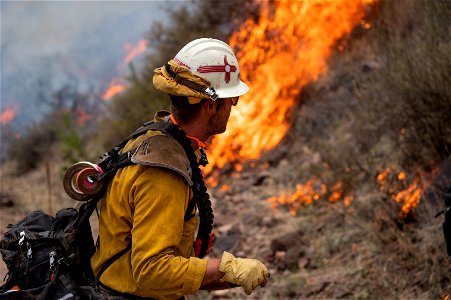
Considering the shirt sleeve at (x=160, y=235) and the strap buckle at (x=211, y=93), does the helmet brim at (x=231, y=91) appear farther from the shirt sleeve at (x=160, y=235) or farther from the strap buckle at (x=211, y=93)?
the shirt sleeve at (x=160, y=235)

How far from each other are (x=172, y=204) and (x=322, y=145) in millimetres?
6022

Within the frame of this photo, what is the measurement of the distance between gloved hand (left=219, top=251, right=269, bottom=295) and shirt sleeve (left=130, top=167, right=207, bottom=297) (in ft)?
0.37

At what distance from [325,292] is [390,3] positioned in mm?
6353

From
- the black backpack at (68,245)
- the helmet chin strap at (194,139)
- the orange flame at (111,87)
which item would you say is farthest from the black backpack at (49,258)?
the orange flame at (111,87)

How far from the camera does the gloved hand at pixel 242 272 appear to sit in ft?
7.75

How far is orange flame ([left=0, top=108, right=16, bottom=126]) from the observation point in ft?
68.9

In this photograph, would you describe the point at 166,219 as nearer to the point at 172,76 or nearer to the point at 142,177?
the point at 142,177

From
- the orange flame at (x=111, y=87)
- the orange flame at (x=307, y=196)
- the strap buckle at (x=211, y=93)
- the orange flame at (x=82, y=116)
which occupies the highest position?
the orange flame at (x=111, y=87)

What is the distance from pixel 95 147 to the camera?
1471cm

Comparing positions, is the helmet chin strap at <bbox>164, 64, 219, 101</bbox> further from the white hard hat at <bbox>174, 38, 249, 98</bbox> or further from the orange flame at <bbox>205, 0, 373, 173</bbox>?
the orange flame at <bbox>205, 0, 373, 173</bbox>

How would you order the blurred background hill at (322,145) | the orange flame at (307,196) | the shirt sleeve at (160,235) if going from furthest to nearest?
the orange flame at (307,196) < the blurred background hill at (322,145) < the shirt sleeve at (160,235)

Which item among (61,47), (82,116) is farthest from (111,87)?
(61,47)

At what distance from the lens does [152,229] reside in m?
2.23

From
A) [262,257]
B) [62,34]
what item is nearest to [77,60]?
[62,34]
